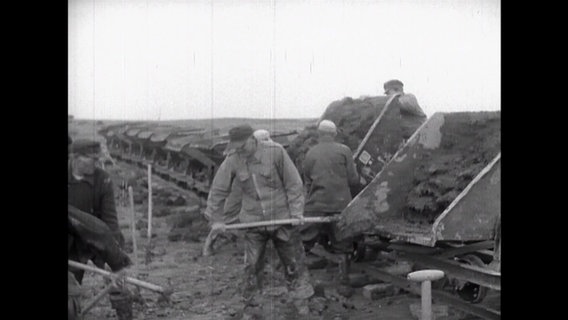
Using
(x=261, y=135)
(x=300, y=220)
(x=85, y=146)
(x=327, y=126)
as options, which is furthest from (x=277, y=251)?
(x=85, y=146)

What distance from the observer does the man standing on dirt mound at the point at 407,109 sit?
560 centimetres

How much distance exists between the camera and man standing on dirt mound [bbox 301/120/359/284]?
5.59 meters

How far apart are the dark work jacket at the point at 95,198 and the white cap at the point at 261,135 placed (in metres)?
0.98

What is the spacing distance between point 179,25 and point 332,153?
1.27 meters

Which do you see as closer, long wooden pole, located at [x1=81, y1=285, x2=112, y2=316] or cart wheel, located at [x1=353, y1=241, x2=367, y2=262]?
long wooden pole, located at [x1=81, y1=285, x2=112, y2=316]

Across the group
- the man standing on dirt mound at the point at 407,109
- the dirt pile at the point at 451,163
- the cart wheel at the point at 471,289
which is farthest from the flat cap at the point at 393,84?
the cart wheel at the point at 471,289

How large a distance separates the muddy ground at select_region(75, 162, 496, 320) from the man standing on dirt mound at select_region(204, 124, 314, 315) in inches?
2.4

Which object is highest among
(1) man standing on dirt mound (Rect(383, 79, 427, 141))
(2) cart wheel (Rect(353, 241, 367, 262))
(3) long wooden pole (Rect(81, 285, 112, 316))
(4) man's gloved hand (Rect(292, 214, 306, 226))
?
(1) man standing on dirt mound (Rect(383, 79, 427, 141))

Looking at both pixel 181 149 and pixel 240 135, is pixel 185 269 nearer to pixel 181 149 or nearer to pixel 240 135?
pixel 181 149

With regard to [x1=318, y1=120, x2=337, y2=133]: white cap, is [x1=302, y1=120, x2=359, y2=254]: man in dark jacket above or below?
below

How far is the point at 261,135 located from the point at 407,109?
97 centimetres

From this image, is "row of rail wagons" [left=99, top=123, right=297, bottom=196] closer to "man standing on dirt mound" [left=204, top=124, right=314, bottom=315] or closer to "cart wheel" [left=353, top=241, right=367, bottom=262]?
"man standing on dirt mound" [left=204, top=124, right=314, bottom=315]

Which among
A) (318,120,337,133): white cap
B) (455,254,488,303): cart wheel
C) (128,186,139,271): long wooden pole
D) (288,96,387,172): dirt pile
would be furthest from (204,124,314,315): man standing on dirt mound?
(455,254,488,303): cart wheel

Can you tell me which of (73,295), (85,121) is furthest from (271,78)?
(73,295)
